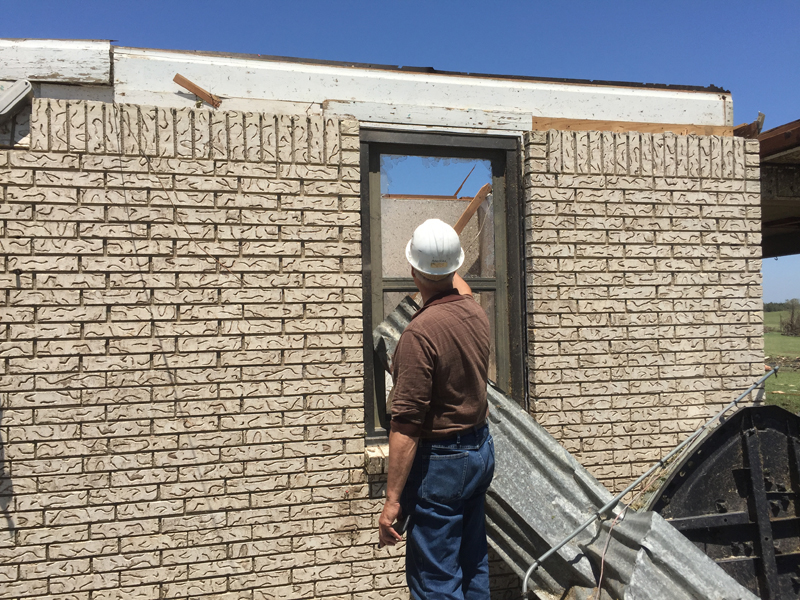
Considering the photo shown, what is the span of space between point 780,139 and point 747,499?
2.96 meters

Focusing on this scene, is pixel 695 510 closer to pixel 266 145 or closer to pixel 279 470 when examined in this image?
pixel 279 470

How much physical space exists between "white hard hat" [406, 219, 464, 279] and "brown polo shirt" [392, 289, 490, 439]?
0.47 ft

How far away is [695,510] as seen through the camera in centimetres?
290

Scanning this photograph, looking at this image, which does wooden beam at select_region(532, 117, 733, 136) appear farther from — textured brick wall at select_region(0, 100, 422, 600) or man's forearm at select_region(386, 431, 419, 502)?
man's forearm at select_region(386, 431, 419, 502)

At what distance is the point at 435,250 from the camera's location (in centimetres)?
240

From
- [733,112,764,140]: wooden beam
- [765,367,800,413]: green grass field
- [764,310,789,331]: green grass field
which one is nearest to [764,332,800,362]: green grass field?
[765,367,800,413]: green grass field

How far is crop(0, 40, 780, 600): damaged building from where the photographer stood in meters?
3.07

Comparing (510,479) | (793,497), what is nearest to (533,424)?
(510,479)

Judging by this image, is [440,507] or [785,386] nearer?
[440,507]

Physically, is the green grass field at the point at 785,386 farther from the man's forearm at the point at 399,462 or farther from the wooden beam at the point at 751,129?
the man's forearm at the point at 399,462

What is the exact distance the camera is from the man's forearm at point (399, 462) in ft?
7.30

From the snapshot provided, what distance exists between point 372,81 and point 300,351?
1887mm

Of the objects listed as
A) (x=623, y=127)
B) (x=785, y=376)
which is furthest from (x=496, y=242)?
(x=785, y=376)

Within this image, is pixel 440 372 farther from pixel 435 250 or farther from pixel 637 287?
pixel 637 287
